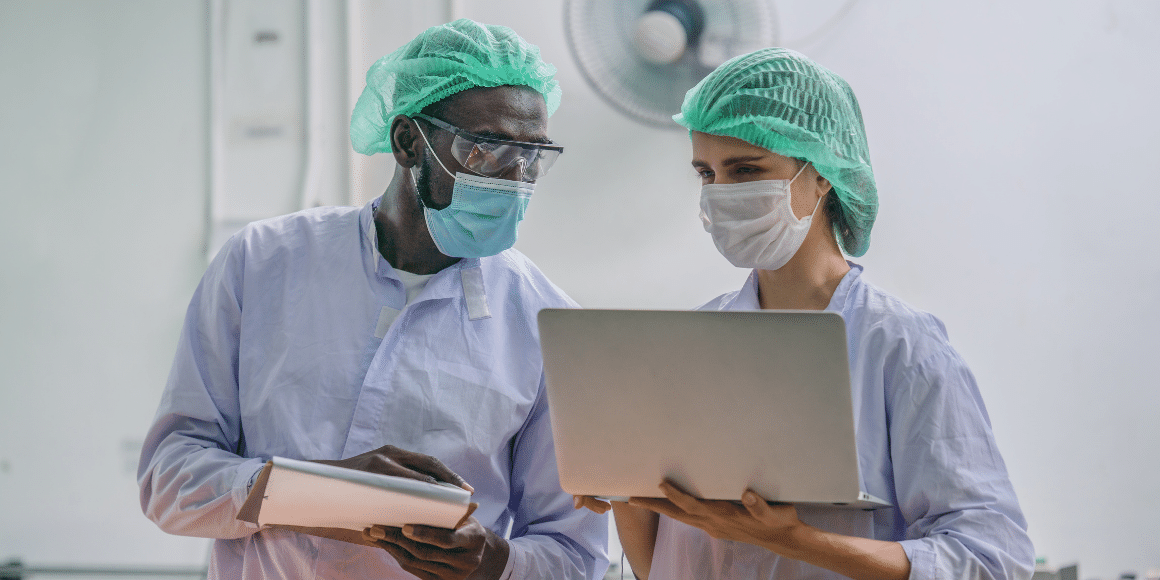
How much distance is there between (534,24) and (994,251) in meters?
1.43

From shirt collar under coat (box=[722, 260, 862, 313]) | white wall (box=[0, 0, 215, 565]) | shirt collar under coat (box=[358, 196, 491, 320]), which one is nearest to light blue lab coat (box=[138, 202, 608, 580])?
shirt collar under coat (box=[358, 196, 491, 320])

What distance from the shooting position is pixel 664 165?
2.41 m

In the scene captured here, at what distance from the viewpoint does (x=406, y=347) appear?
53.2 inches

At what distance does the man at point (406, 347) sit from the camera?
1.28m

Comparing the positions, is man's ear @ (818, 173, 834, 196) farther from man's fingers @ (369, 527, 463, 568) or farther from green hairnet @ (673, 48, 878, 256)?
man's fingers @ (369, 527, 463, 568)

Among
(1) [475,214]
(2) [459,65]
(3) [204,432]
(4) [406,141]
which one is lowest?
(3) [204,432]

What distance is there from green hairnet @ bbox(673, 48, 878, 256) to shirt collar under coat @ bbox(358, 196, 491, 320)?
0.45 meters

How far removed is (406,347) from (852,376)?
67 cm

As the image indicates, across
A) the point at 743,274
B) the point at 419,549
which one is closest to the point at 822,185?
the point at 419,549

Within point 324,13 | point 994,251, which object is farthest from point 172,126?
point 994,251

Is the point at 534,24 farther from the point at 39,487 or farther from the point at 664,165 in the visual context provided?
the point at 39,487

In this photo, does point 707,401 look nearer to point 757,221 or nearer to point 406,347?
point 757,221

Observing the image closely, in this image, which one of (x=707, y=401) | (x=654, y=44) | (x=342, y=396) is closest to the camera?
(x=707, y=401)

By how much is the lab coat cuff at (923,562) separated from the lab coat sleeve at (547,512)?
0.54 metres
